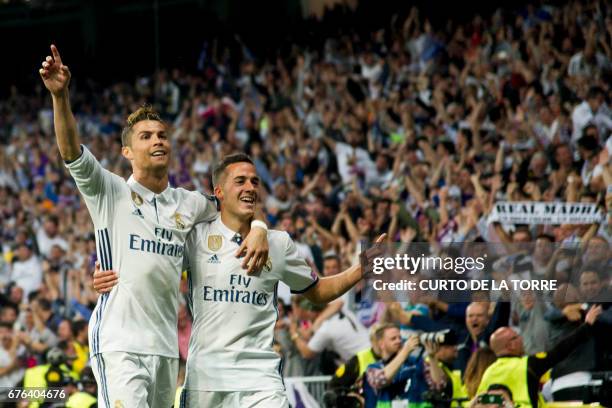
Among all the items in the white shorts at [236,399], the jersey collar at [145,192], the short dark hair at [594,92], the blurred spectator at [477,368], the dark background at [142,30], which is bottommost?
the white shorts at [236,399]

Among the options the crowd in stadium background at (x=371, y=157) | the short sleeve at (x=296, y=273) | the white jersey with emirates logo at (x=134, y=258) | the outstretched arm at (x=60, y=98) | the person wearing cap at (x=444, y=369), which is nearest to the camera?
the outstretched arm at (x=60, y=98)

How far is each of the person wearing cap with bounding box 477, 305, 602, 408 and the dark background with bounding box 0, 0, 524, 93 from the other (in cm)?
850

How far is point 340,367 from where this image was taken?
8.27 meters

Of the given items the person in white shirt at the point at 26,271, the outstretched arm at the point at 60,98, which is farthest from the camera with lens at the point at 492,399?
the person in white shirt at the point at 26,271

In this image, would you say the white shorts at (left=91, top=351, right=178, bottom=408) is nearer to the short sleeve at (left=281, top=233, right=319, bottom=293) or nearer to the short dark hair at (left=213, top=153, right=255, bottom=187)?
the short sleeve at (left=281, top=233, right=319, bottom=293)

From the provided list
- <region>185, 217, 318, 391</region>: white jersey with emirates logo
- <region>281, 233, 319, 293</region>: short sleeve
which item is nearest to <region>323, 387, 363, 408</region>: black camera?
<region>281, 233, 319, 293</region>: short sleeve

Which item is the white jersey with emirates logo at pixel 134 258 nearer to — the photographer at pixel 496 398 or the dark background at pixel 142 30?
the photographer at pixel 496 398

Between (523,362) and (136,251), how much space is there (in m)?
3.34

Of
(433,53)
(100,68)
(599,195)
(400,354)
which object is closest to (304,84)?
(433,53)

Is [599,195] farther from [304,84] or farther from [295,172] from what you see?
[304,84]

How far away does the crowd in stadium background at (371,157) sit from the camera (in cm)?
902

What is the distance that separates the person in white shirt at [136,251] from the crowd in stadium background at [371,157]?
10.3ft

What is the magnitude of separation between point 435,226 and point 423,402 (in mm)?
2877

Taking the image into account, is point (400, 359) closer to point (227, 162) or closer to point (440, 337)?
point (440, 337)
